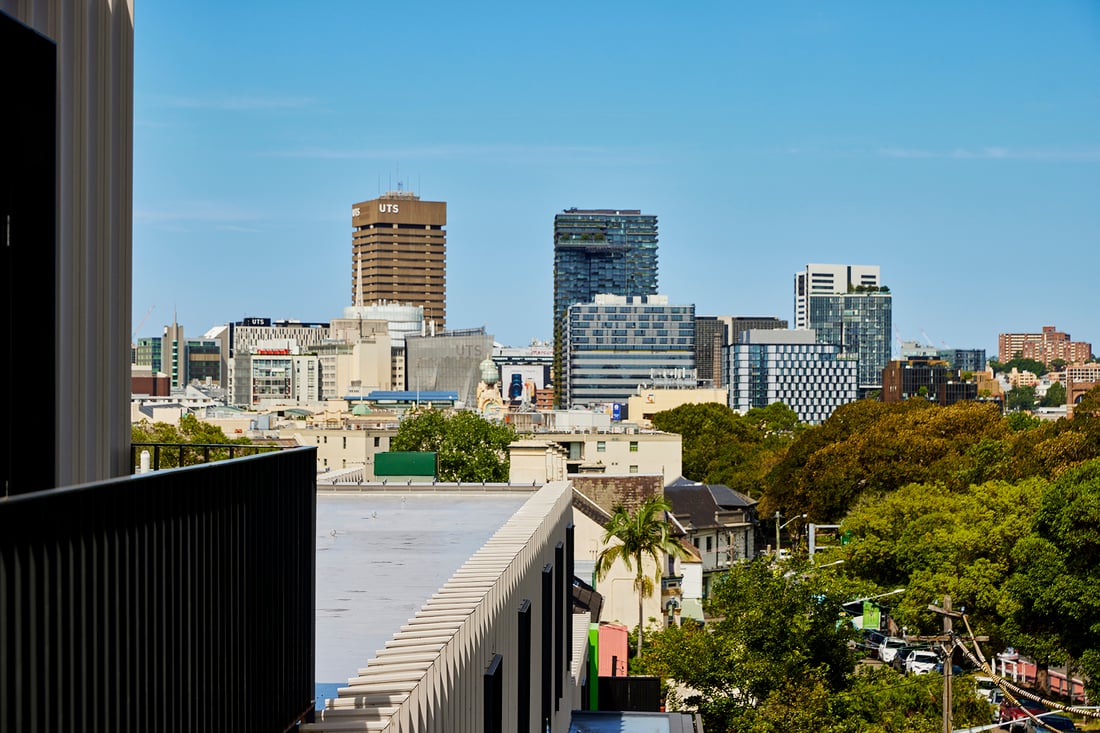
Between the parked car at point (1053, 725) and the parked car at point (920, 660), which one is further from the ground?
the parked car at point (1053, 725)

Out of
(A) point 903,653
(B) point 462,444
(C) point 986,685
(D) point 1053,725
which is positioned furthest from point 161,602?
(B) point 462,444

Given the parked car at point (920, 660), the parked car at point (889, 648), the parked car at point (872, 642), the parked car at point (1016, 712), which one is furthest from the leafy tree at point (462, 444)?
the parked car at point (1016, 712)

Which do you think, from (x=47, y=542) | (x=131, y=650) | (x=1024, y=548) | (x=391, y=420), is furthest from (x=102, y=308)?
(x=391, y=420)

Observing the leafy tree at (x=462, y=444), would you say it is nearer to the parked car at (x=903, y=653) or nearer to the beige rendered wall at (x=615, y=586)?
the beige rendered wall at (x=615, y=586)

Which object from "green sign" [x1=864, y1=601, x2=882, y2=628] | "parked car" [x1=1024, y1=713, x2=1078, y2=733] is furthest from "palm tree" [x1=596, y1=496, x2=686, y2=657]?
"green sign" [x1=864, y1=601, x2=882, y2=628]

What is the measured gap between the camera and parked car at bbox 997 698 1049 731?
38787mm

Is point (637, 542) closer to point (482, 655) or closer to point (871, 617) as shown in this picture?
point (871, 617)

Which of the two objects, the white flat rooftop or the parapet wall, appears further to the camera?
the white flat rooftop

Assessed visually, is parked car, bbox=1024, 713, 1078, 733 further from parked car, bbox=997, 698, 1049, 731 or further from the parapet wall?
the parapet wall

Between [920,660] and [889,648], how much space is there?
12.6 ft

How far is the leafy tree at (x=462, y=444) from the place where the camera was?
89000mm

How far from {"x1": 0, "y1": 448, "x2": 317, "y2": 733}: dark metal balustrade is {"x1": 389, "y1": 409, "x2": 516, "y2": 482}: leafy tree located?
76.2 metres

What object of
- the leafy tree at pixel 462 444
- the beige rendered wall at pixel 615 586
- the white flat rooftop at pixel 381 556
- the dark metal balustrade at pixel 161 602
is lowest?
the beige rendered wall at pixel 615 586

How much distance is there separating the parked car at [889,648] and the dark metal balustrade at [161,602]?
5038 cm
